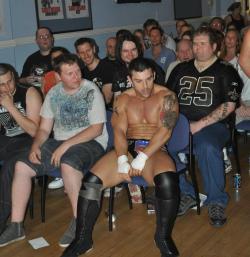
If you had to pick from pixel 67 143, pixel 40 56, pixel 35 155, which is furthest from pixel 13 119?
pixel 40 56

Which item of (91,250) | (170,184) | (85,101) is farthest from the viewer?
(85,101)

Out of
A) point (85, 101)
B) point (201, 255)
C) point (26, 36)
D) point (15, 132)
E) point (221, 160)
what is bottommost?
point (201, 255)

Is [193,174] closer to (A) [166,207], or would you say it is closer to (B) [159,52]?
(A) [166,207]

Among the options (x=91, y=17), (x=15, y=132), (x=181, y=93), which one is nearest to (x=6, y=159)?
(x=15, y=132)

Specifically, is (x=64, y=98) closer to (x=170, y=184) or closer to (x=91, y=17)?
(x=170, y=184)

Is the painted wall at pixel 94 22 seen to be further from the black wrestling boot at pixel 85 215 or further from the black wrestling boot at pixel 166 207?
the black wrestling boot at pixel 166 207

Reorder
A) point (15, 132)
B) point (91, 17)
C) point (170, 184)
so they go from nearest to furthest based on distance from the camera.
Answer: point (170, 184) < point (15, 132) < point (91, 17)

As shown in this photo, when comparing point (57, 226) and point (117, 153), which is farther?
point (57, 226)

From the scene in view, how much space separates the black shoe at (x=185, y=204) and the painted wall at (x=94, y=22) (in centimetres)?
292

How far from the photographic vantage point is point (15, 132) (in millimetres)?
3438

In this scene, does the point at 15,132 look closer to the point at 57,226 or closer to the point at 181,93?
the point at 57,226

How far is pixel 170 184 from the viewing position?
265cm

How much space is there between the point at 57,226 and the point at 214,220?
1.05 meters

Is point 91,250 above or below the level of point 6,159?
below
